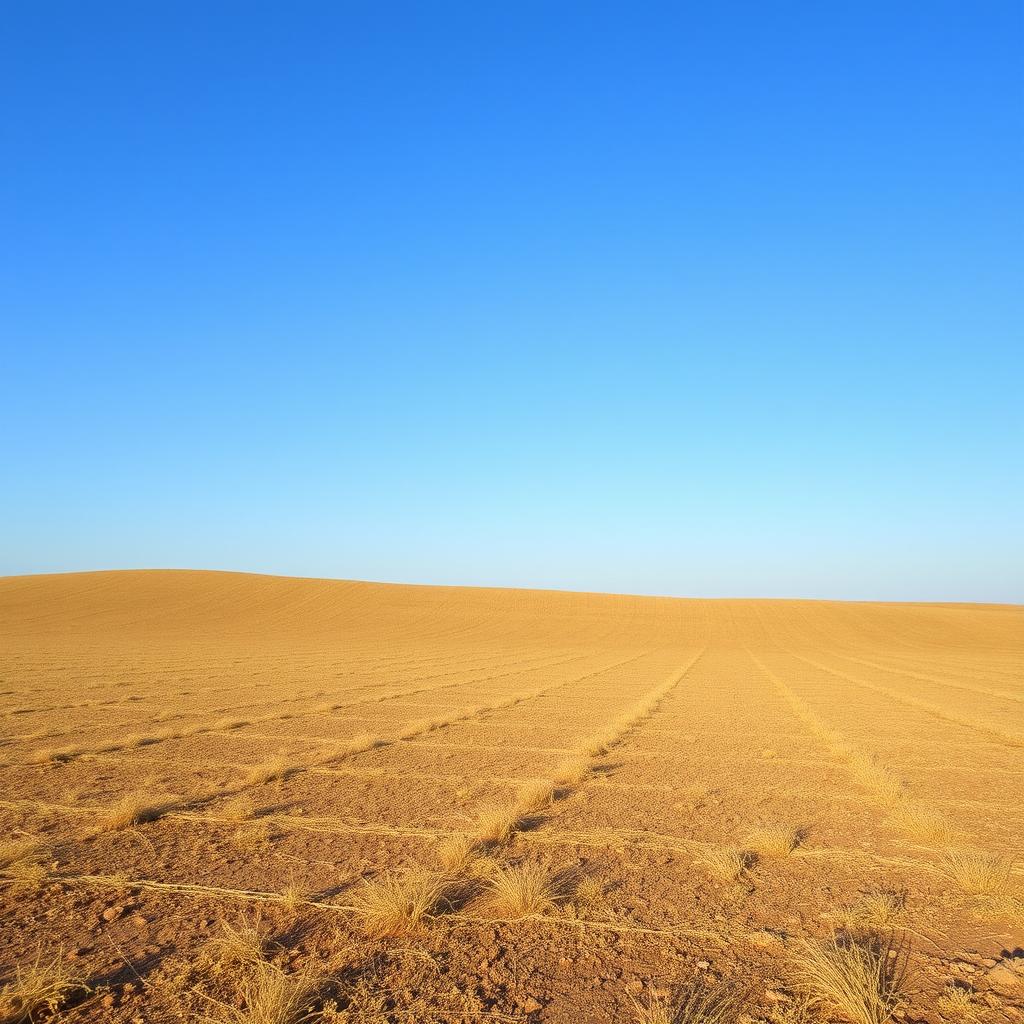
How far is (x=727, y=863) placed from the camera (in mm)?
6320

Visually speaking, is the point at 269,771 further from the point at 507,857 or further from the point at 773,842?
the point at 773,842

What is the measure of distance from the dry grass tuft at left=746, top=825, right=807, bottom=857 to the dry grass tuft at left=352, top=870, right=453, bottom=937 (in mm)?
3034

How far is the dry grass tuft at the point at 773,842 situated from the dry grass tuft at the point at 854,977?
1.94 meters

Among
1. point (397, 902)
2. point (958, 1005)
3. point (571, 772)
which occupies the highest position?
point (397, 902)

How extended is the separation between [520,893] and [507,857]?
4.16ft

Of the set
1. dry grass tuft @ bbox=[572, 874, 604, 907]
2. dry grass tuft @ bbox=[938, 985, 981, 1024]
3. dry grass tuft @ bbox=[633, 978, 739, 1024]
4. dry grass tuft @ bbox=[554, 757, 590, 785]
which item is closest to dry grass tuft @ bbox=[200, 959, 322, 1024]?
dry grass tuft @ bbox=[633, 978, 739, 1024]

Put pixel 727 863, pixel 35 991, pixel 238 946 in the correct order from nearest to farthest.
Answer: pixel 35 991
pixel 238 946
pixel 727 863

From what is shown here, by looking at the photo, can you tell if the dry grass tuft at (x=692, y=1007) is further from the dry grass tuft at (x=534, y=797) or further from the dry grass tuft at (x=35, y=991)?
the dry grass tuft at (x=534, y=797)

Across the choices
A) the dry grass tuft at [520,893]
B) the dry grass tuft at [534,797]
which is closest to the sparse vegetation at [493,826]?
the dry grass tuft at [534,797]

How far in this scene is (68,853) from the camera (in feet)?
→ 21.8

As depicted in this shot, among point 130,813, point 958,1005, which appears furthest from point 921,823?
point 130,813

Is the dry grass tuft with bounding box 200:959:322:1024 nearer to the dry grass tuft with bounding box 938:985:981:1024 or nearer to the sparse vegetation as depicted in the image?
the sparse vegetation

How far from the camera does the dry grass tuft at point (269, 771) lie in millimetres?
9740

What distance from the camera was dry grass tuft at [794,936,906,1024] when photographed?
3.99 m
